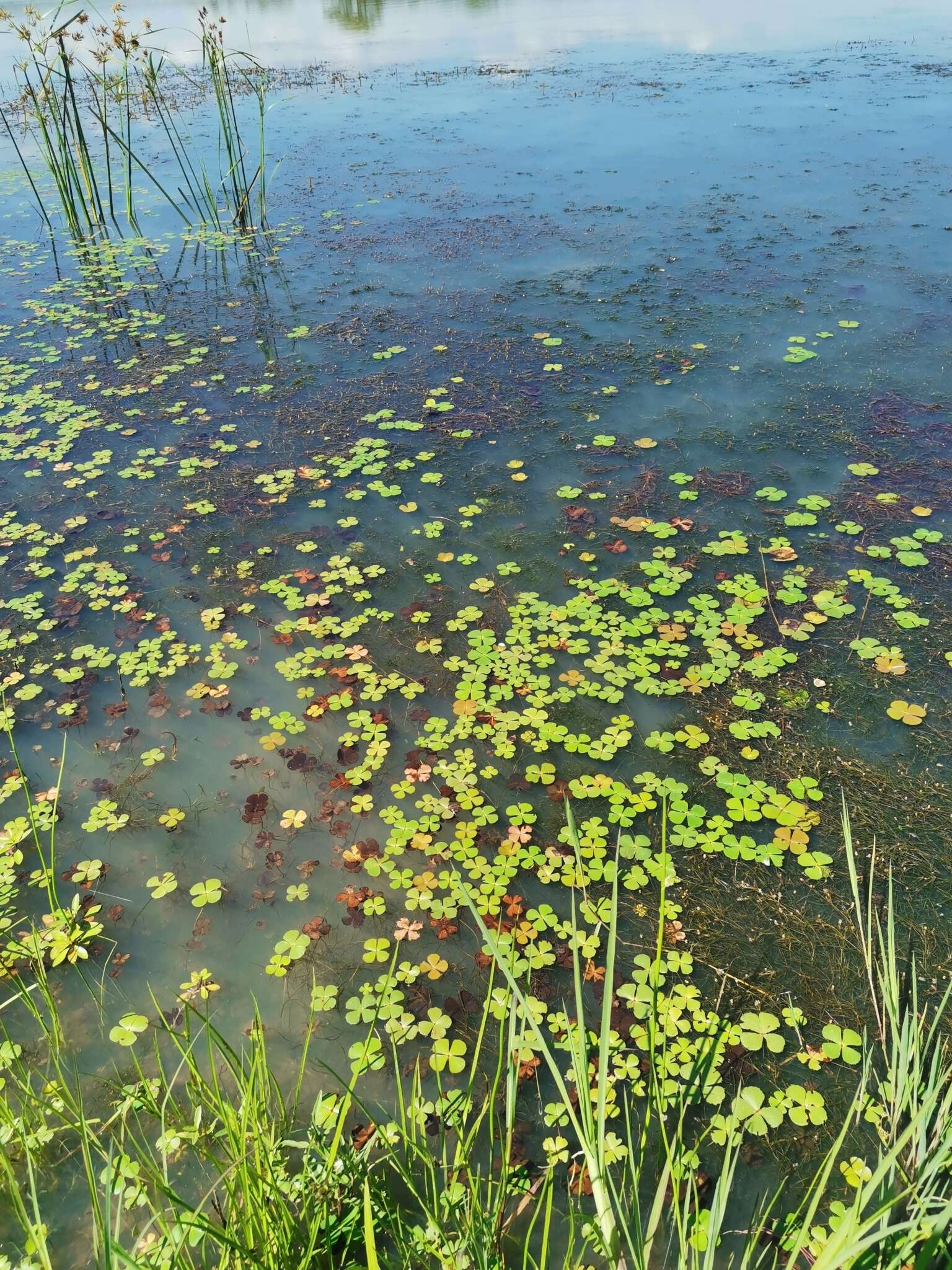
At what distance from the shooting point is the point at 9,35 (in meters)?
15.1

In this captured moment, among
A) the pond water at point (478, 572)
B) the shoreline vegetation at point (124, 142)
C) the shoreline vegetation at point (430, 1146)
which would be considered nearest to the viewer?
the shoreline vegetation at point (430, 1146)

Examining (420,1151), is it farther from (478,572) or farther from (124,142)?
(124,142)

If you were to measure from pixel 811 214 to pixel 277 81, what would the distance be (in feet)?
29.5

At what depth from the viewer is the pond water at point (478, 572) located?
2354mm

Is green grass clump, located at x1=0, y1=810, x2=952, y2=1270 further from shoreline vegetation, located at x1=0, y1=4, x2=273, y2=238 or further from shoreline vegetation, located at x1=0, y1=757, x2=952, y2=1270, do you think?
shoreline vegetation, located at x1=0, y1=4, x2=273, y2=238

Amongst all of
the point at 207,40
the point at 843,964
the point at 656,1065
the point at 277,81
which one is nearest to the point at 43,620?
the point at 656,1065

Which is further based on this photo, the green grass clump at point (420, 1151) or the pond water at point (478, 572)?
the pond water at point (478, 572)

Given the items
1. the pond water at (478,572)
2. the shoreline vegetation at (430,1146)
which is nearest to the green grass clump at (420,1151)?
the shoreline vegetation at (430,1146)

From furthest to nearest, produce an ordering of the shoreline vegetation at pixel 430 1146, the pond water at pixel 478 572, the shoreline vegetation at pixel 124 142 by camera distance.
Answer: the shoreline vegetation at pixel 124 142 → the pond water at pixel 478 572 → the shoreline vegetation at pixel 430 1146

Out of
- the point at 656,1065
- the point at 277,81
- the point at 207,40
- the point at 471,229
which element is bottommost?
the point at 656,1065

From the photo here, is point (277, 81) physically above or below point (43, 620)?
above

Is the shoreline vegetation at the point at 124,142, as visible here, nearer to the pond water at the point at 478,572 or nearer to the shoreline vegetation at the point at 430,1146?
the pond water at the point at 478,572

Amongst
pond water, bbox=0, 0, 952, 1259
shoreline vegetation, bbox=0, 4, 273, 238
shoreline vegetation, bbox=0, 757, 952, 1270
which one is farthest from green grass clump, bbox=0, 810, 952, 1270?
shoreline vegetation, bbox=0, 4, 273, 238

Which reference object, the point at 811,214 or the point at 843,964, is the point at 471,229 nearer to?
the point at 811,214
